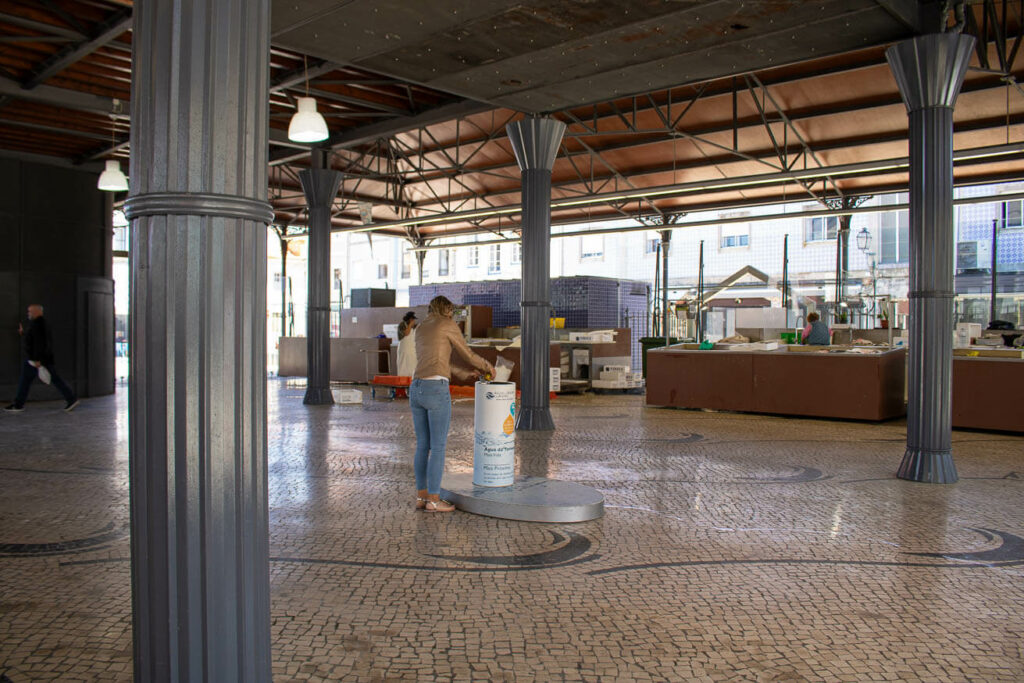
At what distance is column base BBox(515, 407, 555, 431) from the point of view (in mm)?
11141

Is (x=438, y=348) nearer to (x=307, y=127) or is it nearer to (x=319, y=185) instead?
(x=307, y=127)

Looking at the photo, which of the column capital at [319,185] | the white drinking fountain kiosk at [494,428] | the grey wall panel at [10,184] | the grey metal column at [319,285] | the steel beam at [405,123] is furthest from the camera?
the column capital at [319,185]

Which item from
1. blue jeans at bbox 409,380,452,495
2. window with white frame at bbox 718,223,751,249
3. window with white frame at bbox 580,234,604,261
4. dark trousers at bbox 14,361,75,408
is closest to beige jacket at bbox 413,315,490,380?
blue jeans at bbox 409,380,452,495

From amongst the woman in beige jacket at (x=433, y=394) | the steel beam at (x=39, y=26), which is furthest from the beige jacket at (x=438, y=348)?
the steel beam at (x=39, y=26)

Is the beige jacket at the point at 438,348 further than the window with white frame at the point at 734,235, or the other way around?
the window with white frame at the point at 734,235

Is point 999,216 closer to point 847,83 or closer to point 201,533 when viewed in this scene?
point 847,83

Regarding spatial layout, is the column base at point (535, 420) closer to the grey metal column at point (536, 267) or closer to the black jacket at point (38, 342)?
the grey metal column at point (536, 267)

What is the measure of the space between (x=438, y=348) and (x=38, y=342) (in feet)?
33.2

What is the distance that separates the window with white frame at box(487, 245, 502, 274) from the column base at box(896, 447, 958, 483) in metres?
30.4

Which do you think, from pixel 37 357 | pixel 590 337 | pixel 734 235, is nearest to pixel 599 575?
pixel 37 357

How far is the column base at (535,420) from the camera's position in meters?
11.1

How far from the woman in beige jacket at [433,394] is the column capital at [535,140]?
18.7 ft

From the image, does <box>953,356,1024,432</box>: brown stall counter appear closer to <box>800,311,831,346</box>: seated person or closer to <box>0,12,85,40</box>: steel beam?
<box>800,311,831,346</box>: seated person

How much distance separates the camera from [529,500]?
5.90 meters
